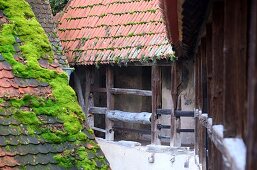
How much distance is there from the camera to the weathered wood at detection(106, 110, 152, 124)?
1244 centimetres

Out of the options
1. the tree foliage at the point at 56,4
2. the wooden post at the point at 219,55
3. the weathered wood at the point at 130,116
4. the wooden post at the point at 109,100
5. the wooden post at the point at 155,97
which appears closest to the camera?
the wooden post at the point at 219,55

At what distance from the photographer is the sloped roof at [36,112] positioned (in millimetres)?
5129

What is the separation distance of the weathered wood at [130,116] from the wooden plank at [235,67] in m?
9.09

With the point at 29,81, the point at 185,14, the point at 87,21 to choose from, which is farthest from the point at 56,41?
the point at 185,14

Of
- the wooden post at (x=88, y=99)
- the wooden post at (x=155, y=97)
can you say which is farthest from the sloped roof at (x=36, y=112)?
the wooden post at (x=88, y=99)

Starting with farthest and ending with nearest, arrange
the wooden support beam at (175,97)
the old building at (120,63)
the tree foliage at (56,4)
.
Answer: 1. the tree foliage at (56,4)
2. the old building at (120,63)
3. the wooden support beam at (175,97)

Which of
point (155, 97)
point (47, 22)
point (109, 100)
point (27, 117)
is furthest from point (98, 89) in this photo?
point (27, 117)

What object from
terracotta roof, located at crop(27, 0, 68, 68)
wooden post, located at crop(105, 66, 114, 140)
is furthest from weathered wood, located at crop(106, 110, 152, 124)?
terracotta roof, located at crop(27, 0, 68, 68)

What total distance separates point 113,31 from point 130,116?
7.36ft

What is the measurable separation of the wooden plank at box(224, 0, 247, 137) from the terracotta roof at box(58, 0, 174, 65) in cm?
806

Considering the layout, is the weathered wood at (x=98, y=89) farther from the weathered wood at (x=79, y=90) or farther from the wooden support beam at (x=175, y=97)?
the wooden support beam at (x=175, y=97)

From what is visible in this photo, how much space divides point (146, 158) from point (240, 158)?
9.34 meters

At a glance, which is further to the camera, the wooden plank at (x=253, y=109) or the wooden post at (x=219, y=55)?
the wooden post at (x=219, y=55)

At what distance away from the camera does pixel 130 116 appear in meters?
13.0
